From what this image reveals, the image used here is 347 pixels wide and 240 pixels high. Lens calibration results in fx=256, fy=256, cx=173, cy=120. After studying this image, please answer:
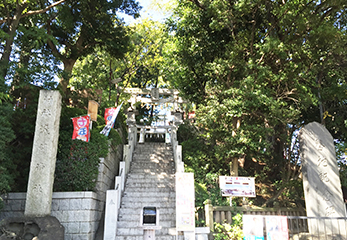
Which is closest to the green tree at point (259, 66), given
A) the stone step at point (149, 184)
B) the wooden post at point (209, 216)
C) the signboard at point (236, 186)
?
the signboard at point (236, 186)

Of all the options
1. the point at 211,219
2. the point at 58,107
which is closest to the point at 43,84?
the point at 58,107

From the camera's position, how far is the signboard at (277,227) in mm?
5723

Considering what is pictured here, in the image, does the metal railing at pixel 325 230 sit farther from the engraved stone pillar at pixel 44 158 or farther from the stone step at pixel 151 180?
the engraved stone pillar at pixel 44 158

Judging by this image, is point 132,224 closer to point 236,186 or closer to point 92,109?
point 236,186

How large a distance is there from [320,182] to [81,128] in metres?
7.73

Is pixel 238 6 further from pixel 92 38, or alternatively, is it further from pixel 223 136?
pixel 92 38

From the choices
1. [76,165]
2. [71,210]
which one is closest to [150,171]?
[76,165]

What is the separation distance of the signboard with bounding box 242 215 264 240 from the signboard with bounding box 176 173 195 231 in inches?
56.4

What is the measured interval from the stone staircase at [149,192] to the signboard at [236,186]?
1800mm

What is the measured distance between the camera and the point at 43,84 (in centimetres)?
810

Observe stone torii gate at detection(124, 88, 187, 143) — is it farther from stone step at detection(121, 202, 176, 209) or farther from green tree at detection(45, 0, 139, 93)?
stone step at detection(121, 202, 176, 209)

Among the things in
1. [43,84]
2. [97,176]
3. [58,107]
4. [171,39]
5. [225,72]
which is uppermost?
[171,39]

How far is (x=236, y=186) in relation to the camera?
29.2 ft

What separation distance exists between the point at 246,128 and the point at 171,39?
6699 millimetres
